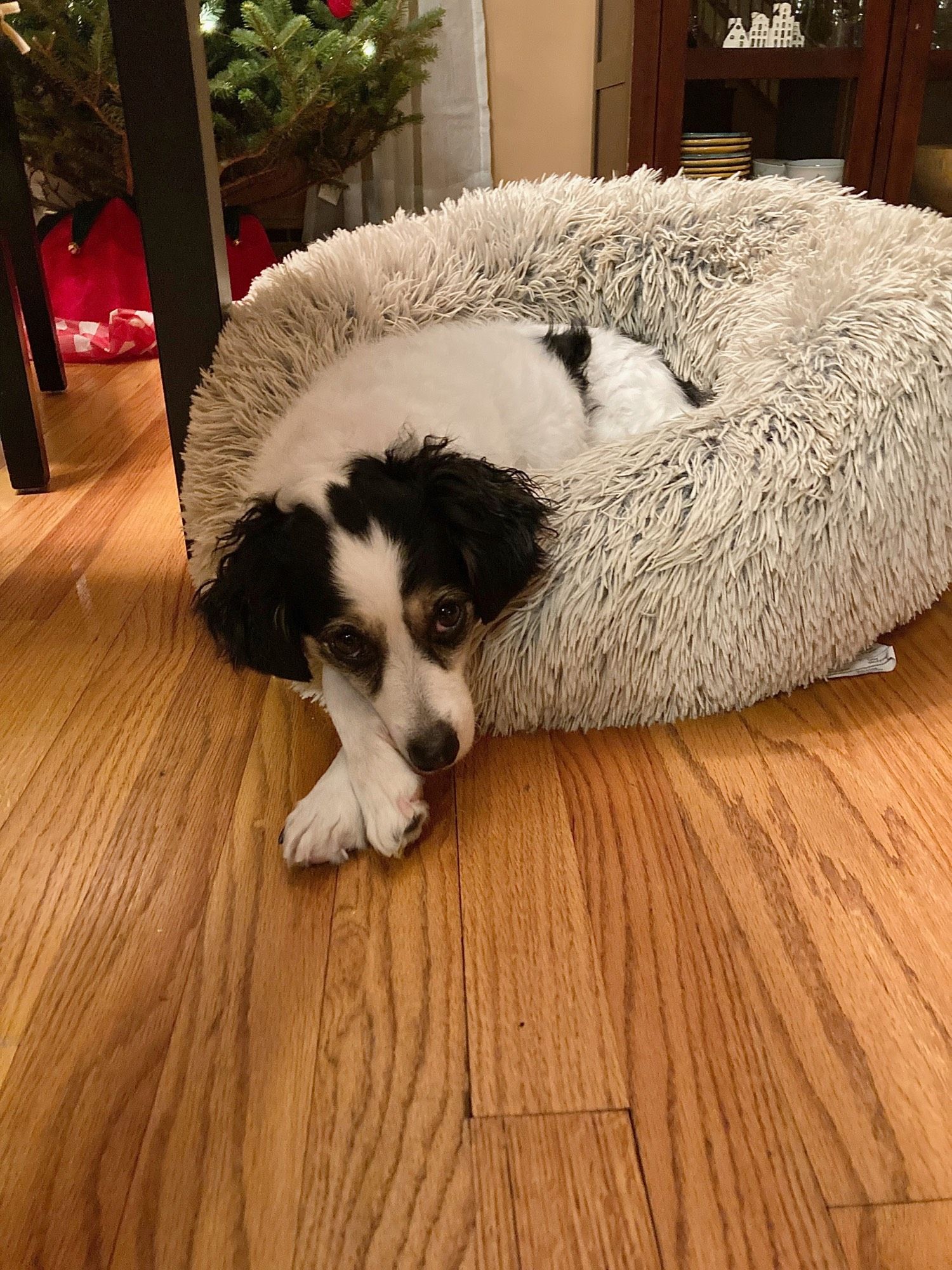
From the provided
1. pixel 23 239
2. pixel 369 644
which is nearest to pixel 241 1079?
pixel 369 644

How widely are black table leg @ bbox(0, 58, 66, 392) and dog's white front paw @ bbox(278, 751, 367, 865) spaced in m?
1.76

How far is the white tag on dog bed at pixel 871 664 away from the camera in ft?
4.67

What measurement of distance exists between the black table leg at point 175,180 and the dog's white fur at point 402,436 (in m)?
0.21

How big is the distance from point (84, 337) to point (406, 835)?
106 inches

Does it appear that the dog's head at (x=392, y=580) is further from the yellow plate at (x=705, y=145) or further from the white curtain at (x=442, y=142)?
the white curtain at (x=442, y=142)

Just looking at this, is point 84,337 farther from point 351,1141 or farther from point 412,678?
point 351,1141

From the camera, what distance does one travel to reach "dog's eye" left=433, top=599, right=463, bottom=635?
3.86ft

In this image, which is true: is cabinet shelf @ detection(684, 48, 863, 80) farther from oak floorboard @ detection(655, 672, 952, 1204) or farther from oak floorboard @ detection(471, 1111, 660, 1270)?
oak floorboard @ detection(471, 1111, 660, 1270)

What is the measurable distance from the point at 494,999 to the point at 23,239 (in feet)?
7.65

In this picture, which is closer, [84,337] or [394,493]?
[394,493]

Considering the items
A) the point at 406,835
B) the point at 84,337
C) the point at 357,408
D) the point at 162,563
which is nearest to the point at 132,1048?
the point at 406,835

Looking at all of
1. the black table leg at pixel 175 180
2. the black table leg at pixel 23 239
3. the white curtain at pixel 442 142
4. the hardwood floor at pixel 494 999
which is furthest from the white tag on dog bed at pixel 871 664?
the white curtain at pixel 442 142

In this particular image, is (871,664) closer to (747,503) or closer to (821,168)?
(747,503)

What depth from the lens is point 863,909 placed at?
1.00 m
